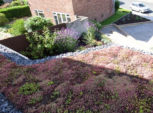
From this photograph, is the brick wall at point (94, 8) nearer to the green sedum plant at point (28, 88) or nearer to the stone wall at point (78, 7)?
the stone wall at point (78, 7)

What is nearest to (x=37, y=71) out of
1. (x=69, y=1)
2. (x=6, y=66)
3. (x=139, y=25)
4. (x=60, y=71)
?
(x=60, y=71)

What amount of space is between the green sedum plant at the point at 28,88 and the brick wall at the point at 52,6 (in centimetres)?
1016

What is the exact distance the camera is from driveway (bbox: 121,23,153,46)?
480 inches

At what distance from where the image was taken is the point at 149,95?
4535 millimetres

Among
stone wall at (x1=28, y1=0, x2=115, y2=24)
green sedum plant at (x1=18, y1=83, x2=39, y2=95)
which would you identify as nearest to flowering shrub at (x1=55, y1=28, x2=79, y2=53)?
green sedum plant at (x1=18, y1=83, x2=39, y2=95)

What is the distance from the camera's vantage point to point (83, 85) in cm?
495

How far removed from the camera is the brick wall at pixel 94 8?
13.3 meters

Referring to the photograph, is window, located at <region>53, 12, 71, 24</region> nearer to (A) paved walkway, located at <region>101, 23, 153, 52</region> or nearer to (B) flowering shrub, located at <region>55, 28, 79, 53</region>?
(A) paved walkway, located at <region>101, 23, 153, 52</region>

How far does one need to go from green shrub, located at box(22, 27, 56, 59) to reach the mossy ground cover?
2.09 meters

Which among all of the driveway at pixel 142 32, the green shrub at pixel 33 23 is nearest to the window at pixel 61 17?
the green shrub at pixel 33 23

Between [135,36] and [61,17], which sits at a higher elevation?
[61,17]

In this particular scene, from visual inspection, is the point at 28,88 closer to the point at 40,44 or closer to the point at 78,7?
the point at 40,44

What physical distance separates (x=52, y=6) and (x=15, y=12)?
40.1 feet

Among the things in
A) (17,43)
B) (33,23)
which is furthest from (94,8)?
(17,43)
